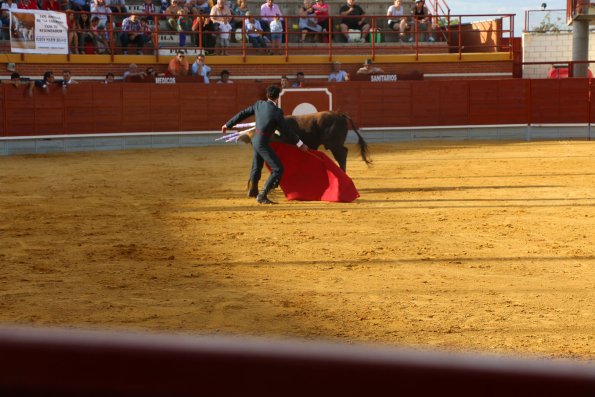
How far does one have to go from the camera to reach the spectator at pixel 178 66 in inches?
828

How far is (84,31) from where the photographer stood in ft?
66.6

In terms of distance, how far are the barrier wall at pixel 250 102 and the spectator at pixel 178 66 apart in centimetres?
54

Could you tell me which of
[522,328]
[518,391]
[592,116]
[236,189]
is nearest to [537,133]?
[592,116]

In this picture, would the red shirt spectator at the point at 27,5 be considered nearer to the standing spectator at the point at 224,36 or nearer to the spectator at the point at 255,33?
the standing spectator at the point at 224,36

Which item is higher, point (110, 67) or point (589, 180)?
point (110, 67)

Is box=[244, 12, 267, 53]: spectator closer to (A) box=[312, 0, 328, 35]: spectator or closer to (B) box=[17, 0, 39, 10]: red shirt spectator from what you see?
(A) box=[312, 0, 328, 35]: spectator

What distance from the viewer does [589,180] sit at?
13172mm

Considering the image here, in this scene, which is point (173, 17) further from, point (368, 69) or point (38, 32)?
point (368, 69)

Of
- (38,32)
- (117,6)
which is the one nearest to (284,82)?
(117,6)

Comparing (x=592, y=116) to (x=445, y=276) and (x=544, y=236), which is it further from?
(x=445, y=276)

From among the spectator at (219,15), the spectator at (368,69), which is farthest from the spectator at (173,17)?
the spectator at (368,69)

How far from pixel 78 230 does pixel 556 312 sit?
5.17 meters

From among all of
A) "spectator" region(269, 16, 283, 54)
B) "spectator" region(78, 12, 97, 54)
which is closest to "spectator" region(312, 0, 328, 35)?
"spectator" region(269, 16, 283, 54)

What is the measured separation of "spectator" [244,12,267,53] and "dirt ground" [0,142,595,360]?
30.2 ft
